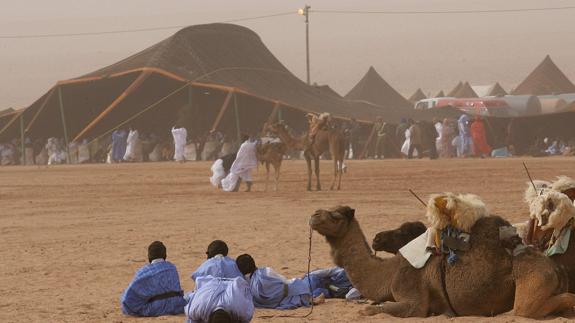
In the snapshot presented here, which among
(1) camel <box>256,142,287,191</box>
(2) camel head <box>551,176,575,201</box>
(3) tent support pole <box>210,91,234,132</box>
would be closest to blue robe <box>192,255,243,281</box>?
(2) camel head <box>551,176,575,201</box>

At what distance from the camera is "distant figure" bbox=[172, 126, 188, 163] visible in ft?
125

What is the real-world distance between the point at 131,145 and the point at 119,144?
545 mm

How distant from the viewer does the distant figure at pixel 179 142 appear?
38.0 metres

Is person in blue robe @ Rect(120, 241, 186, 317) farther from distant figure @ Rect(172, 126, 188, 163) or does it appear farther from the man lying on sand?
distant figure @ Rect(172, 126, 188, 163)

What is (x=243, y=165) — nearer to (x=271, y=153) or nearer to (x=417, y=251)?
(x=271, y=153)

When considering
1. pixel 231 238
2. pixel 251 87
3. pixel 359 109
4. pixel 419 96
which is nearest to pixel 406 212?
pixel 231 238

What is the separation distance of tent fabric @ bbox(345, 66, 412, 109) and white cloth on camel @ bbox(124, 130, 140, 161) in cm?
2211

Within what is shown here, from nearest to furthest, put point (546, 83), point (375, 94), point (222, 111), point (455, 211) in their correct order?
point (455, 211) → point (222, 111) → point (546, 83) → point (375, 94)

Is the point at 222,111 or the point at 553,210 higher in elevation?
the point at 222,111

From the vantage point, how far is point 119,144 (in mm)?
40188

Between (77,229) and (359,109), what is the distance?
28937mm

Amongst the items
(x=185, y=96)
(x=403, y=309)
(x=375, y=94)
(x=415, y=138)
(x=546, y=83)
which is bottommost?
(x=403, y=309)

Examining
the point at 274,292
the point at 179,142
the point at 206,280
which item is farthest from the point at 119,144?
the point at 206,280

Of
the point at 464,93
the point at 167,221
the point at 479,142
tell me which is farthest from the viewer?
the point at 464,93
